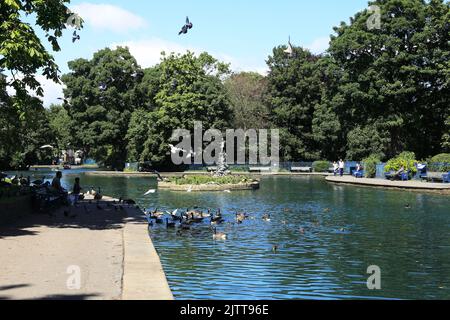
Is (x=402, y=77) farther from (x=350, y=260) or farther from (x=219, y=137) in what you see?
(x=350, y=260)

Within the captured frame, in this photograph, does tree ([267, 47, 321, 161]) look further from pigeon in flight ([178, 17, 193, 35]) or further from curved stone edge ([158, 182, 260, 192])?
pigeon in flight ([178, 17, 193, 35])

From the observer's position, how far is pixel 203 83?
68188mm

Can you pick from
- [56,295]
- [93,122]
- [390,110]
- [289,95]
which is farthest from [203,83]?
[56,295]

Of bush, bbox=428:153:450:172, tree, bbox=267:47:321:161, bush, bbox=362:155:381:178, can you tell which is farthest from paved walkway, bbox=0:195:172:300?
tree, bbox=267:47:321:161

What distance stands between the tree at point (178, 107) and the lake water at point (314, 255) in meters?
42.3

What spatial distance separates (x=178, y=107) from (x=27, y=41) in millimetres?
51854

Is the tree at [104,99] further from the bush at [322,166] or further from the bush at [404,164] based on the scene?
the bush at [404,164]

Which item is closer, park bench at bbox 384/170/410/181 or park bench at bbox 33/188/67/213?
park bench at bbox 33/188/67/213

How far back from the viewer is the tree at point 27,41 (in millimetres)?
13727

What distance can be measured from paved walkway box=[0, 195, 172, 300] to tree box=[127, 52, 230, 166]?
4903 centimetres

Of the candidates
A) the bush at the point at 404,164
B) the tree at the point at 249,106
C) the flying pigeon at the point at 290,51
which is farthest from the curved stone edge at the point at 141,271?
the tree at the point at 249,106

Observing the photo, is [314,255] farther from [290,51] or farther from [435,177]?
[290,51]

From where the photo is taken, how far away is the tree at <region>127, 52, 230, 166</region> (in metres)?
65.7

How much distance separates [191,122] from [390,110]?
23502 millimetres
